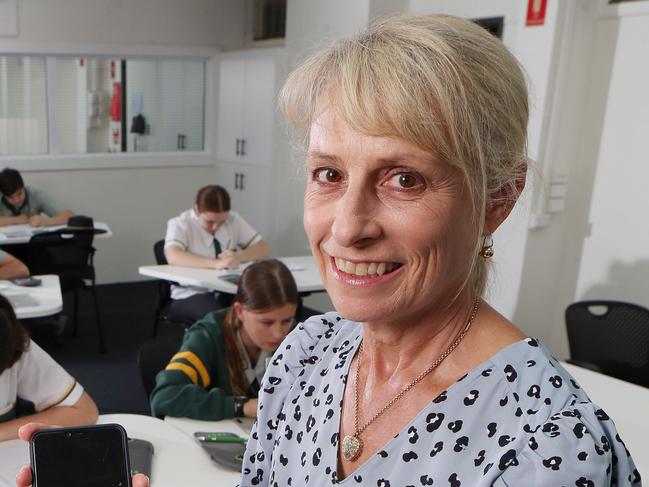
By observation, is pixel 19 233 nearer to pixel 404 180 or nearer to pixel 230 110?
pixel 230 110

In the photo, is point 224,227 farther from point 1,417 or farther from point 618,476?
point 618,476

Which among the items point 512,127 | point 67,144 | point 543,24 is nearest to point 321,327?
point 512,127

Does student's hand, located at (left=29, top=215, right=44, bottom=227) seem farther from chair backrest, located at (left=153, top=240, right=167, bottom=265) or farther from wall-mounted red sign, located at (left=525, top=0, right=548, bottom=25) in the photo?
wall-mounted red sign, located at (left=525, top=0, right=548, bottom=25)

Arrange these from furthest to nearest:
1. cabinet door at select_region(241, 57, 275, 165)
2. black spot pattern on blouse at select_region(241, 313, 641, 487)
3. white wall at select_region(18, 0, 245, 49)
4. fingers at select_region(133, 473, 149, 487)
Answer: cabinet door at select_region(241, 57, 275, 165)
white wall at select_region(18, 0, 245, 49)
fingers at select_region(133, 473, 149, 487)
black spot pattern on blouse at select_region(241, 313, 641, 487)

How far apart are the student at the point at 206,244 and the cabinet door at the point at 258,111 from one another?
1700mm

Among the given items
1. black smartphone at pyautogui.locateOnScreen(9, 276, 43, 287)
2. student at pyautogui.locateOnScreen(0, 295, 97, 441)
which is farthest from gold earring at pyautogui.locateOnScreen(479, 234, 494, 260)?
black smartphone at pyautogui.locateOnScreen(9, 276, 43, 287)

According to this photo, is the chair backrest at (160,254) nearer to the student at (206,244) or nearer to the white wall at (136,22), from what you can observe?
the student at (206,244)

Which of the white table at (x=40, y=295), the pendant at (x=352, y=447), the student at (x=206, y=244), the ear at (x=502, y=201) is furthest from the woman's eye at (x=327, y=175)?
the student at (x=206, y=244)

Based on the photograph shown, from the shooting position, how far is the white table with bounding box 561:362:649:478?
89.6 inches

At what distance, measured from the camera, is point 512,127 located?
76 centimetres

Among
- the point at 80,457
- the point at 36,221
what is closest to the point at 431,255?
the point at 80,457

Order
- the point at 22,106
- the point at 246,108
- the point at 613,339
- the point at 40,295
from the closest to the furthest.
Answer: the point at 613,339
the point at 40,295
the point at 22,106
the point at 246,108

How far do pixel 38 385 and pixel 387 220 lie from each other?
1.86m

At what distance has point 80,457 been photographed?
48.3 inches
